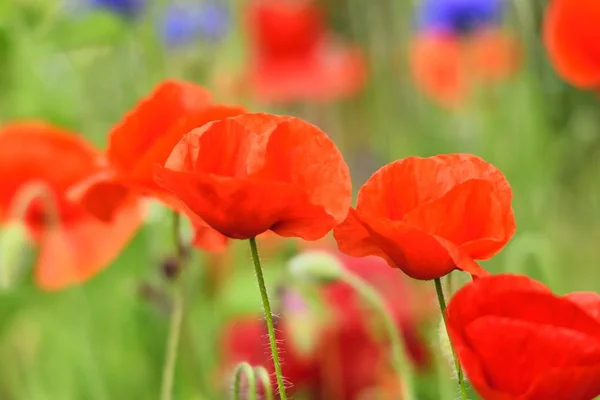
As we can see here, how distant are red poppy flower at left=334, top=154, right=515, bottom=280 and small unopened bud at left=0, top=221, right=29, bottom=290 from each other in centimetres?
33

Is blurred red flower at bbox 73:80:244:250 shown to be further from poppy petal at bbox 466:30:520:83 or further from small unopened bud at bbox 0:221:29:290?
poppy petal at bbox 466:30:520:83

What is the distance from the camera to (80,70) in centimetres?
125

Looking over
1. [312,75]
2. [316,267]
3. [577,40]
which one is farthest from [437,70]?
[316,267]

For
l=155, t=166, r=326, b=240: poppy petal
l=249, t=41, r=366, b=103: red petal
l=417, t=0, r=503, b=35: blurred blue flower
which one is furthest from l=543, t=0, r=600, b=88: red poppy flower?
l=249, t=41, r=366, b=103: red petal

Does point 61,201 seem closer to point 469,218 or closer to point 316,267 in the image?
point 316,267

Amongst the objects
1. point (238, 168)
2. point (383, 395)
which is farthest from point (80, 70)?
point (238, 168)

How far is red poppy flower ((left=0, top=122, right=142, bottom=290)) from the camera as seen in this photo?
686 mm

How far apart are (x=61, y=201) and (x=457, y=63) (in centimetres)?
113

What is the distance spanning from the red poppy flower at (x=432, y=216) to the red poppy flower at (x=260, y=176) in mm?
16

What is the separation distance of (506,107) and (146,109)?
1012 mm

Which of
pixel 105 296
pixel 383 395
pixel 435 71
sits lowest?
pixel 383 395

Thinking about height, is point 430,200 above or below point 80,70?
below

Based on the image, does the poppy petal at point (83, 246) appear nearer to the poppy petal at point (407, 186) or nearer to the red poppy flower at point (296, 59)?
the poppy petal at point (407, 186)

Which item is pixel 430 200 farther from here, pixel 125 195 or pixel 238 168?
pixel 125 195
